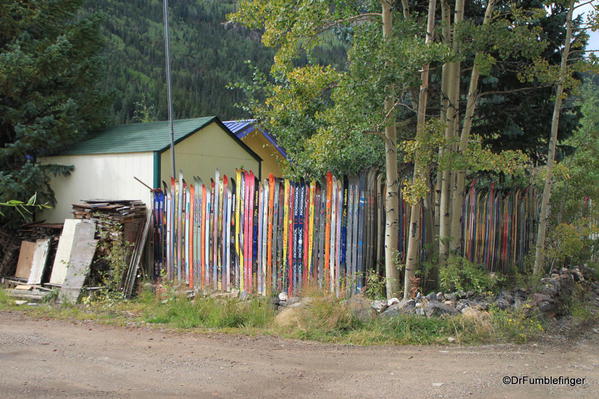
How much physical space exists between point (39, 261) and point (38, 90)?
4.17 meters

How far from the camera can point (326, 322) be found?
7172mm

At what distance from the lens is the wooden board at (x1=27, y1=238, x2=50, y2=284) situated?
34.1 feet

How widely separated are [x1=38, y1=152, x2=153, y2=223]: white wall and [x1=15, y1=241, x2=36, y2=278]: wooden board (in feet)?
4.69

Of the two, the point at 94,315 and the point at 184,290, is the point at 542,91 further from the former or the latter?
the point at 94,315

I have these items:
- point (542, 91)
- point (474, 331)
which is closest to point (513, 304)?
point (474, 331)

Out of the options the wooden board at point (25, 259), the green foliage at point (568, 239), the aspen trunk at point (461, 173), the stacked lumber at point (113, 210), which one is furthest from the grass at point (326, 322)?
the green foliage at point (568, 239)

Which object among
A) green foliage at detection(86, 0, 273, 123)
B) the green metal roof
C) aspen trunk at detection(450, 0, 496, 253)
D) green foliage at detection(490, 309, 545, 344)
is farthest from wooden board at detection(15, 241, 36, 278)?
green foliage at detection(86, 0, 273, 123)

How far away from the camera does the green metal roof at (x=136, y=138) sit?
11688 mm

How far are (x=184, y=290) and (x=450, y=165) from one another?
4859 mm

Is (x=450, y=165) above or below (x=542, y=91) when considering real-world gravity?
below

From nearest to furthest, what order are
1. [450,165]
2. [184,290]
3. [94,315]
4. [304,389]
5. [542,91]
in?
[304,389], [450,165], [94,315], [184,290], [542,91]

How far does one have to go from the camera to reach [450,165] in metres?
7.68

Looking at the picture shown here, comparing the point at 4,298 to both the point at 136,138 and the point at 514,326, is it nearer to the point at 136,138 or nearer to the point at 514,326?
the point at 136,138

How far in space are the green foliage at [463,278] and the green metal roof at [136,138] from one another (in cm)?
636
